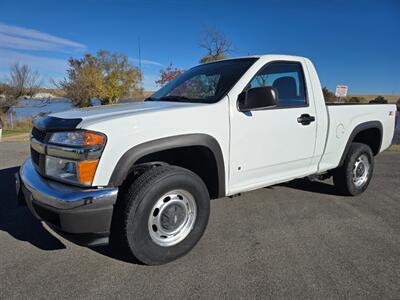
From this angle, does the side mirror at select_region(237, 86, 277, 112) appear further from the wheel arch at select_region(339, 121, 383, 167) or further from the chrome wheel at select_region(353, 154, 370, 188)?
the chrome wheel at select_region(353, 154, 370, 188)

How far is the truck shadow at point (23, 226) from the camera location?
3.04 meters

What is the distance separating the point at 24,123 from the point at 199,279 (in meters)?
19.1

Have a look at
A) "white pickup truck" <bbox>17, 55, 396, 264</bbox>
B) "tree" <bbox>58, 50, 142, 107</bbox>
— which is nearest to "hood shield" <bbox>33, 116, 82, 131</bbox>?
"white pickup truck" <bbox>17, 55, 396, 264</bbox>

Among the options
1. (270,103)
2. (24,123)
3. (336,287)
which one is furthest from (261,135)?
(24,123)

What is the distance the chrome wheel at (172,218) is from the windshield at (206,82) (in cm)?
101

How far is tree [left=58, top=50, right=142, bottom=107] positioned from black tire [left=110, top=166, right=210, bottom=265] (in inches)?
885

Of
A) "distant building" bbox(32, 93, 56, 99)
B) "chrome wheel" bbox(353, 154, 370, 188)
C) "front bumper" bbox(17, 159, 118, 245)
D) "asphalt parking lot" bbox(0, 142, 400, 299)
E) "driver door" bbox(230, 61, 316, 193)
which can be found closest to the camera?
"front bumper" bbox(17, 159, 118, 245)

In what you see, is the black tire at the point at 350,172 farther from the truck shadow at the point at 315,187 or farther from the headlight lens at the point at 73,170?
the headlight lens at the point at 73,170

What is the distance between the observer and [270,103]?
2730 mm

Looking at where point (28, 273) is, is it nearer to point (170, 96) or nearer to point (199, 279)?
point (199, 279)

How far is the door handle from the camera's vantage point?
336 cm

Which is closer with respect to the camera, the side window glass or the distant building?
the side window glass

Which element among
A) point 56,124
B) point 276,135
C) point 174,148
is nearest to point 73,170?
point 56,124

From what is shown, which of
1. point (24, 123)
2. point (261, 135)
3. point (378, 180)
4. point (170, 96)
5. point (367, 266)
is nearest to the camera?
point (367, 266)
